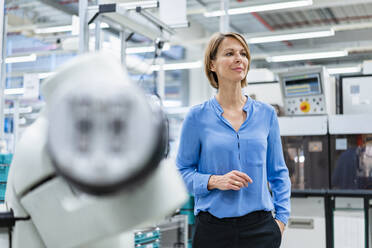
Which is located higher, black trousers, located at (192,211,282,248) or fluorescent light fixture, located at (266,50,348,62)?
fluorescent light fixture, located at (266,50,348,62)

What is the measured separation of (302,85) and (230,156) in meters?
2.69

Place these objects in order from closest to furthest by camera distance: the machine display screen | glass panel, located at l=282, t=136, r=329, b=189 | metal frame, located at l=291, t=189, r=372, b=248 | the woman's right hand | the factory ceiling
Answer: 1. the woman's right hand
2. metal frame, located at l=291, t=189, r=372, b=248
3. glass panel, located at l=282, t=136, r=329, b=189
4. the machine display screen
5. the factory ceiling

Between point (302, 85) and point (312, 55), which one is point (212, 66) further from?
point (312, 55)

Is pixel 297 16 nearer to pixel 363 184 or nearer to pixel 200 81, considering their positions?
pixel 200 81

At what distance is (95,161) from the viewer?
1.40 ft

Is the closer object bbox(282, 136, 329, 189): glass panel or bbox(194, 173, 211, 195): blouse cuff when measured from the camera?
bbox(194, 173, 211, 195): blouse cuff

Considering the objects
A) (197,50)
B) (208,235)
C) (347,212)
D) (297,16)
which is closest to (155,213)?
(208,235)

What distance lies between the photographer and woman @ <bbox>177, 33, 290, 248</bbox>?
1.40 meters

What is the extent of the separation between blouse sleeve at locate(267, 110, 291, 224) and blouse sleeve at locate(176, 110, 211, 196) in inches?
9.5

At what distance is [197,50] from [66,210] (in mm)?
11683

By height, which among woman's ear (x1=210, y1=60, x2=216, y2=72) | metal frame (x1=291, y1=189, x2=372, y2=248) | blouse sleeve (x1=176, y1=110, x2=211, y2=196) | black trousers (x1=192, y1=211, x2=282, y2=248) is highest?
woman's ear (x1=210, y1=60, x2=216, y2=72)

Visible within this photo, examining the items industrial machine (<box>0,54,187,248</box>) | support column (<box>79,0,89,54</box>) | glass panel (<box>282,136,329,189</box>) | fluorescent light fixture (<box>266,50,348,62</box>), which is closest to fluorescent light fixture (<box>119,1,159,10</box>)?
support column (<box>79,0,89,54</box>)

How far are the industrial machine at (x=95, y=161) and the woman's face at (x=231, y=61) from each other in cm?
90

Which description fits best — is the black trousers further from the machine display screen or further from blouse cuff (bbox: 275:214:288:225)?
the machine display screen
